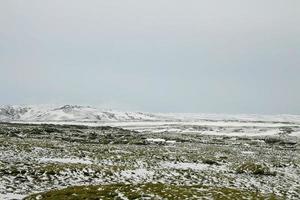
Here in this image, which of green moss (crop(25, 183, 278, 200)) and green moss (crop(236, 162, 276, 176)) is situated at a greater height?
green moss (crop(25, 183, 278, 200))

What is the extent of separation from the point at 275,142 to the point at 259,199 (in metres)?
65.0

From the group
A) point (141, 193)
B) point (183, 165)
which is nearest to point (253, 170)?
point (183, 165)

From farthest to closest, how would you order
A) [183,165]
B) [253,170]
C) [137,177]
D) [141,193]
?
[183,165] < [253,170] < [137,177] < [141,193]

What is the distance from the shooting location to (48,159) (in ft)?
111

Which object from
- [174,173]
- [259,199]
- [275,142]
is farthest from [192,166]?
[275,142]

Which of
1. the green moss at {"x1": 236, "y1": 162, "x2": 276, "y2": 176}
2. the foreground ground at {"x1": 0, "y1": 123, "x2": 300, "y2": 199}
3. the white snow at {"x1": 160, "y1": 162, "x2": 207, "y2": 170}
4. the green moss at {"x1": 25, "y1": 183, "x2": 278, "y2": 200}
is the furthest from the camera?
the white snow at {"x1": 160, "y1": 162, "x2": 207, "y2": 170}

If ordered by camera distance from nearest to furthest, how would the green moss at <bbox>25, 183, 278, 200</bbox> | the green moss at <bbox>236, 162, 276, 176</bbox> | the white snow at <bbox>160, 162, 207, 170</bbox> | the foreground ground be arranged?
the green moss at <bbox>25, 183, 278, 200</bbox> < the foreground ground < the green moss at <bbox>236, 162, 276, 176</bbox> < the white snow at <bbox>160, 162, 207, 170</bbox>

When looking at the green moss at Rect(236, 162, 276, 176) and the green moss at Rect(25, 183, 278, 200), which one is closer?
the green moss at Rect(25, 183, 278, 200)

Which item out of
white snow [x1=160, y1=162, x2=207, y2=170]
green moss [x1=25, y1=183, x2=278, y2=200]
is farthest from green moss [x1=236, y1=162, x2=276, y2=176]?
green moss [x1=25, y1=183, x2=278, y2=200]

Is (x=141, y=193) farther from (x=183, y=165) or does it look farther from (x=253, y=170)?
(x=253, y=170)

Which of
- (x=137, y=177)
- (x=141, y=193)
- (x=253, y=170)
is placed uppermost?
(x=141, y=193)

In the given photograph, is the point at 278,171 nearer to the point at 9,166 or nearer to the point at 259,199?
the point at 259,199

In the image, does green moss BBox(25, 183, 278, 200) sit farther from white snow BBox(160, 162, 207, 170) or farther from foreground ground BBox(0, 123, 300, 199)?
white snow BBox(160, 162, 207, 170)

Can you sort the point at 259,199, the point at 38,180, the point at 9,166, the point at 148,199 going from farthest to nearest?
1. the point at 9,166
2. the point at 38,180
3. the point at 259,199
4. the point at 148,199
